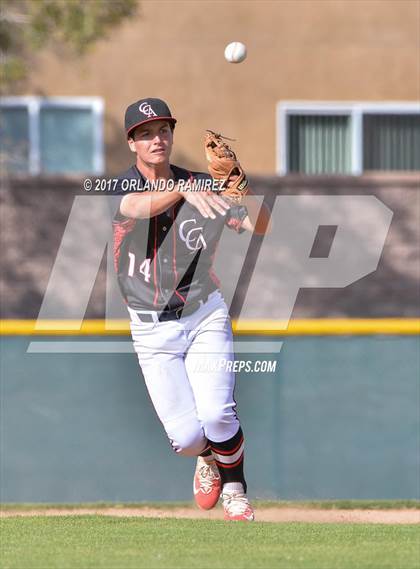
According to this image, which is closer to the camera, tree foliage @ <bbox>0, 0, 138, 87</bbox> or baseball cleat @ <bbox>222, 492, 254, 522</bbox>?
baseball cleat @ <bbox>222, 492, 254, 522</bbox>

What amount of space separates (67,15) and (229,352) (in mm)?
8028

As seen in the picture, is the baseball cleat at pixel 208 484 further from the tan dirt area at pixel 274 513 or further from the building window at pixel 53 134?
the building window at pixel 53 134

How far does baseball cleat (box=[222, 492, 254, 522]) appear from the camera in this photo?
24.5 ft

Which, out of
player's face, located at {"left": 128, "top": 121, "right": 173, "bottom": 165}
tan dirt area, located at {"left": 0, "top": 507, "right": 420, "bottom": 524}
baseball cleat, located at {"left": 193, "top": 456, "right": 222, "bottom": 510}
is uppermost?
player's face, located at {"left": 128, "top": 121, "right": 173, "bottom": 165}

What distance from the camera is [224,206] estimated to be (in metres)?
6.86

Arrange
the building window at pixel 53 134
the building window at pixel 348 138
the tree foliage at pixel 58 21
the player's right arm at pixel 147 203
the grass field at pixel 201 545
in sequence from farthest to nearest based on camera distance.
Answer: the building window at pixel 348 138 → the building window at pixel 53 134 → the tree foliage at pixel 58 21 → the player's right arm at pixel 147 203 → the grass field at pixel 201 545

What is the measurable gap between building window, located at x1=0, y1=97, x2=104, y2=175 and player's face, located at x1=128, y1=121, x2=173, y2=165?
348 inches

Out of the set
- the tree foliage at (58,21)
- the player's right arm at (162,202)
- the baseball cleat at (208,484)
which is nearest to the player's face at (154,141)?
the player's right arm at (162,202)

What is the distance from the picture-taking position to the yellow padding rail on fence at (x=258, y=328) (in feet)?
31.8

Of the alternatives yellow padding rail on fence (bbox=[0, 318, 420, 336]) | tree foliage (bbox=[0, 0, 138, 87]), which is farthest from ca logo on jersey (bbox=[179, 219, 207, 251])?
tree foliage (bbox=[0, 0, 138, 87])

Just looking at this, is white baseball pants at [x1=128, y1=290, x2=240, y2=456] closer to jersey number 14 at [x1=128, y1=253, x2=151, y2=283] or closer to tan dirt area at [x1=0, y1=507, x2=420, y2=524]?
jersey number 14 at [x1=128, y1=253, x2=151, y2=283]

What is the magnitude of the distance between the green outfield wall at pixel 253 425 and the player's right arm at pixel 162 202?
277 cm

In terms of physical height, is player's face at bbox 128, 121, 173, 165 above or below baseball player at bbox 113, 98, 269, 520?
above

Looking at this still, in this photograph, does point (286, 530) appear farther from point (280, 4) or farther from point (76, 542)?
point (280, 4)
